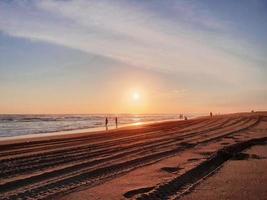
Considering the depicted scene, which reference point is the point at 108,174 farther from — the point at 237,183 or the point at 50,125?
the point at 50,125

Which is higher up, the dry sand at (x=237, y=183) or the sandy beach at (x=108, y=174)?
the sandy beach at (x=108, y=174)

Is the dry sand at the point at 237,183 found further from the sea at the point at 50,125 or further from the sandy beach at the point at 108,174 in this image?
the sea at the point at 50,125

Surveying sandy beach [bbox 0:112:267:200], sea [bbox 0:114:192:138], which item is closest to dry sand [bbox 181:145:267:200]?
sandy beach [bbox 0:112:267:200]

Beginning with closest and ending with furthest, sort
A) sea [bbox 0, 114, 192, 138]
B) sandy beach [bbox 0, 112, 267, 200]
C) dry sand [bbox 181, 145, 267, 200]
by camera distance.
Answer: dry sand [bbox 181, 145, 267, 200] → sandy beach [bbox 0, 112, 267, 200] → sea [bbox 0, 114, 192, 138]

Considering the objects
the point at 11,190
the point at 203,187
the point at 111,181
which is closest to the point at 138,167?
the point at 111,181

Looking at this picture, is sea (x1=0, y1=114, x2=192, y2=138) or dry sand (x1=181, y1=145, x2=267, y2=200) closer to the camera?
dry sand (x1=181, y1=145, x2=267, y2=200)

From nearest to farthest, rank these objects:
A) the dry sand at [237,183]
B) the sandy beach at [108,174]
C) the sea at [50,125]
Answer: the dry sand at [237,183] < the sandy beach at [108,174] < the sea at [50,125]

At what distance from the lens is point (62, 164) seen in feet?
39.3

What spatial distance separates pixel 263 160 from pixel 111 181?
5520 millimetres

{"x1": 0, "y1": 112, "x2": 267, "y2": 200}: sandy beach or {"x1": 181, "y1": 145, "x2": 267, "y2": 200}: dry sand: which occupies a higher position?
{"x1": 0, "y1": 112, "x2": 267, "y2": 200}: sandy beach

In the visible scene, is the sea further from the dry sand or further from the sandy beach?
the dry sand

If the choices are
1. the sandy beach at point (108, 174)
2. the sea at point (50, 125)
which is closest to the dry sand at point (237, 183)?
the sandy beach at point (108, 174)

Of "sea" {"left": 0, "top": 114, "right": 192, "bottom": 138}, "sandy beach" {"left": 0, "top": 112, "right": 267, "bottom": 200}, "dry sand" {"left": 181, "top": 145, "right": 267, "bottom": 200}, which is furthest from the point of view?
"sea" {"left": 0, "top": 114, "right": 192, "bottom": 138}

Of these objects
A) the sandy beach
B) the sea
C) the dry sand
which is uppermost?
the sea
